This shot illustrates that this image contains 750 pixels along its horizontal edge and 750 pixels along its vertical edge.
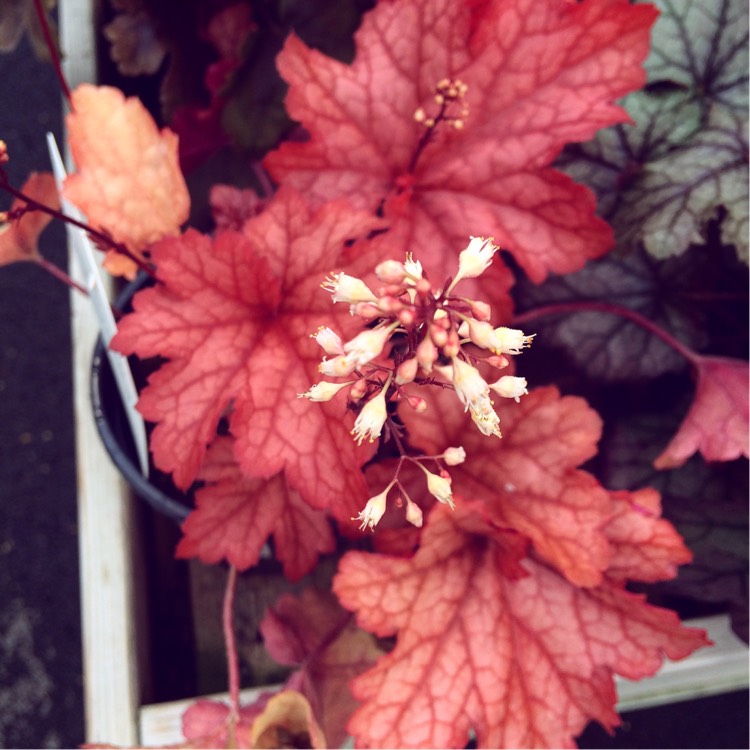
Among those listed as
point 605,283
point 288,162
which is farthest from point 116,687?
point 605,283

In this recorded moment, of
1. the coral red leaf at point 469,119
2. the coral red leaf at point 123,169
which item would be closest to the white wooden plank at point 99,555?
the coral red leaf at point 123,169

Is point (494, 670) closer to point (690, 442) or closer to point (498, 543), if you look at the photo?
point (498, 543)

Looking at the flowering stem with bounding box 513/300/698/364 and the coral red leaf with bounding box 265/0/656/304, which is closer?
the coral red leaf with bounding box 265/0/656/304

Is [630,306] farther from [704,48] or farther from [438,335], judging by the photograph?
[438,335]

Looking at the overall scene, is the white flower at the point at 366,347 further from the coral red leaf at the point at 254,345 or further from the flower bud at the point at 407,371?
the coral red leaf at the point at 254,345

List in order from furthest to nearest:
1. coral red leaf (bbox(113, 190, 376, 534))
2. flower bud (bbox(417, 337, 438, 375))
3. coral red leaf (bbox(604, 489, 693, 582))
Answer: coral red leaf (bbox(604, 489, 693, 582))
coral red leaf (bbox(113, 190, 376, 534))
flower bud (bbox(417, 337, 438, 375))

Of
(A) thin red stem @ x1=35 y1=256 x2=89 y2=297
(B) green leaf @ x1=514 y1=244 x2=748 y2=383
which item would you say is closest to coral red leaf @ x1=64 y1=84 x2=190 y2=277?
(A) thin red stem @ x1=35 y1=256 x2=89 y2=297

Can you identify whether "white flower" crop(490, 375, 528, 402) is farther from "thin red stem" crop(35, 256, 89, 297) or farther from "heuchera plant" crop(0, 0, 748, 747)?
"thin red stem" crop(35, 256, 89, 297)
